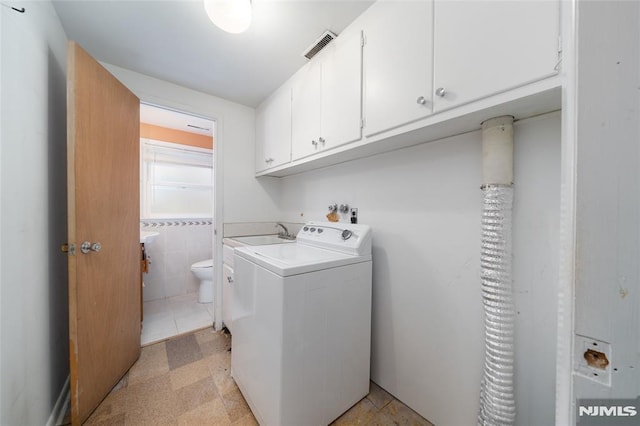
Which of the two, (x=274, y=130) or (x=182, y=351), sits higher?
(x=274, y=130)

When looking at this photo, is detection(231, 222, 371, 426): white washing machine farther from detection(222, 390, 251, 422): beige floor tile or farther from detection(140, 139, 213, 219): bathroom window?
detection(140, 139, 213, 219): bathroom window

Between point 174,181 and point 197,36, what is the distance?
2253mm

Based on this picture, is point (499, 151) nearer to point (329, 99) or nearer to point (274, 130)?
point (329, 99)

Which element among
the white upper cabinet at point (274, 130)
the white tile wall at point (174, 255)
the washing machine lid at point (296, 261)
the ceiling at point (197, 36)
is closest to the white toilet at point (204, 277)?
the white tile wall at point (174, 255)

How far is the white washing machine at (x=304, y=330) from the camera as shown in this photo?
1016 millimetres

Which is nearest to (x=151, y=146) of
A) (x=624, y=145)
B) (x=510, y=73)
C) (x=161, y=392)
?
(x=161, y=392)

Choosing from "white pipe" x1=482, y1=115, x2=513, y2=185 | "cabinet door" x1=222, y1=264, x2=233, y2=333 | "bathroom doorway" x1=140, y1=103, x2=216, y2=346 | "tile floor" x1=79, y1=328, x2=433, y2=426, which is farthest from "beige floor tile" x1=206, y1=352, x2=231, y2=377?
"white pipe" x1=482, y1=115, x2=513, y2=185

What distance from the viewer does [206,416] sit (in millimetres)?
1219

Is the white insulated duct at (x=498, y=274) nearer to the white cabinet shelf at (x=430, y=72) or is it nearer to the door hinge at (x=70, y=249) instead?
the white cabinet shelf at (x=430, y=72)

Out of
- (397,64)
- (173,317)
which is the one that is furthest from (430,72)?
(173,317)

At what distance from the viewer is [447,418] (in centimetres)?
114

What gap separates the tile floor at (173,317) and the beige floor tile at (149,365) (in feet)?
0.42
